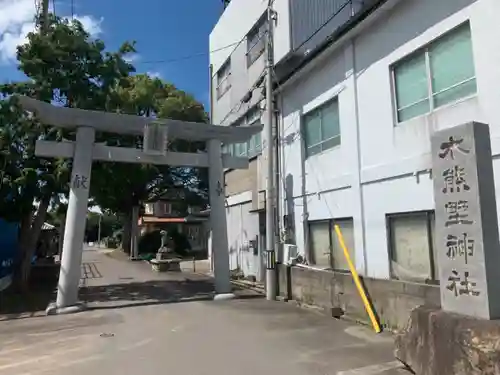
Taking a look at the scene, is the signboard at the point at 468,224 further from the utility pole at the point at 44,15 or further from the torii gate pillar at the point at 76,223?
the utility pole at the point at 44,15

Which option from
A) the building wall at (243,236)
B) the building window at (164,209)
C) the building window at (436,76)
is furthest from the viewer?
the building window at (164,209)

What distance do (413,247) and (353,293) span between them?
6.08ft

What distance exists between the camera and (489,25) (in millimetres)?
6801

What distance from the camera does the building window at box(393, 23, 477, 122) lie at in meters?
7.29

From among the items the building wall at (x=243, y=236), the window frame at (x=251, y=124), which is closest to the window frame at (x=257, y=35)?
the window frame at (x=251, y=124)

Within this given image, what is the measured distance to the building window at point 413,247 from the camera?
7.83 metres

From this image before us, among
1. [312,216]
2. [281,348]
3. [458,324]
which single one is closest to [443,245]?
[458,324]

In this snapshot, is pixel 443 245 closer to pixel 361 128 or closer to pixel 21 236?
pixel 361 128

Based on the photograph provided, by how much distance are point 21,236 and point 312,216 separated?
1004cm

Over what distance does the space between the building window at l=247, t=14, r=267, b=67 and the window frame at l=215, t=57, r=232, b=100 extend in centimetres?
243

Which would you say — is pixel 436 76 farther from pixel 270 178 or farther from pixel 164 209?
pixel 164 209

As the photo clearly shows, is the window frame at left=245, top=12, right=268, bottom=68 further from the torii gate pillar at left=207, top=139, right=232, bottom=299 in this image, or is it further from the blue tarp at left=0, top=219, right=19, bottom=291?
the blue tarp at left=0, top=219, right=19, bottom=291

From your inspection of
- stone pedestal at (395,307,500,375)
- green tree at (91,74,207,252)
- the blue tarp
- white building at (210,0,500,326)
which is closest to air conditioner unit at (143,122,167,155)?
green tree at (91,74,207,252)

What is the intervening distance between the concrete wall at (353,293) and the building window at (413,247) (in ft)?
1.18
